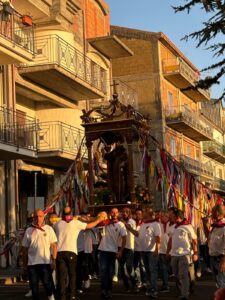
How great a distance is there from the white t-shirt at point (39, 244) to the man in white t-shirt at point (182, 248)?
2.20m

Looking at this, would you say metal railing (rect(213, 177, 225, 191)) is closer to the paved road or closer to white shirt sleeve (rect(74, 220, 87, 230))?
the paved road

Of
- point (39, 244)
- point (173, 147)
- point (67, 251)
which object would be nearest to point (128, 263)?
point (67, 251)

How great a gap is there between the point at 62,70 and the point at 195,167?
24.3m

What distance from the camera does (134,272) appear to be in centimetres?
1309

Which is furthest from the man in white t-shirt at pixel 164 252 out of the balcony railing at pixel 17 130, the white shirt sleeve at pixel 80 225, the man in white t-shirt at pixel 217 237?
the balcony railing at pixel 17 130

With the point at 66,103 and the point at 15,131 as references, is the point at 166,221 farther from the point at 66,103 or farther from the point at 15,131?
the point at 66,103

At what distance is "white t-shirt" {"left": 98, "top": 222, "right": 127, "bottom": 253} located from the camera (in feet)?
37.7

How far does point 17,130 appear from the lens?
65.9 ft

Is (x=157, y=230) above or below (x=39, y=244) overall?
above

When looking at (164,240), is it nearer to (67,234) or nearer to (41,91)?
(67,234)

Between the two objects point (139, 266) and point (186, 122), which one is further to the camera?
point (186, 122)

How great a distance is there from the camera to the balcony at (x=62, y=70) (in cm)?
2238

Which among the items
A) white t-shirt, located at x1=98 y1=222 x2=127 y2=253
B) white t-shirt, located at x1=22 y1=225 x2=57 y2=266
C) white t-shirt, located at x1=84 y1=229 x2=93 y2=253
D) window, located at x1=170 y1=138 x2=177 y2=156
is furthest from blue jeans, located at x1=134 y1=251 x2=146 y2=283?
window, located at x1=170 y1=138 x2=177 y2=156

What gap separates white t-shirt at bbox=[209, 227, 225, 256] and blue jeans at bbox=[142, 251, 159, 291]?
213 centimetres
